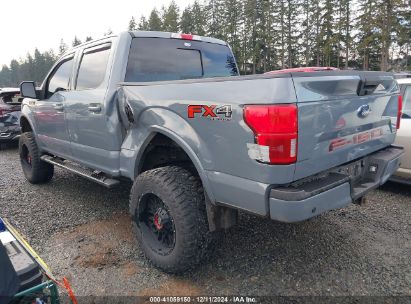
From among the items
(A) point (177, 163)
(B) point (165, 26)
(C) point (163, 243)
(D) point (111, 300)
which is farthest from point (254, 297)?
(B) point (165, 26)

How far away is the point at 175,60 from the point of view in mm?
3748

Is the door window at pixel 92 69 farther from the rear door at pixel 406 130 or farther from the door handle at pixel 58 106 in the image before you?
the rear door at pixel 406 130

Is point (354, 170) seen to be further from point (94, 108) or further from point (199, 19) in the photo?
point (199, 19)

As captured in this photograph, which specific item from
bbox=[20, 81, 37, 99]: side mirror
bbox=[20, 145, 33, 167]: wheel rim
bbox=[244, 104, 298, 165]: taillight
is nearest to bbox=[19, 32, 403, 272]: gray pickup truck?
bbox=[244, 104, 298, 165]: taillight

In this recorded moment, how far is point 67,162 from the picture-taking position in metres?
4.48

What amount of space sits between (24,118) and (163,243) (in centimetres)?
390

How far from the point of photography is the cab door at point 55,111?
423 cm

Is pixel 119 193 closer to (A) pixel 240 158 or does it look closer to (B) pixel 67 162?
(B) pixel 67 162

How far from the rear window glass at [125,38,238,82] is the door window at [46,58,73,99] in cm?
130

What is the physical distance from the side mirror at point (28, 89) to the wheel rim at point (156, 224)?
2836 millimetres

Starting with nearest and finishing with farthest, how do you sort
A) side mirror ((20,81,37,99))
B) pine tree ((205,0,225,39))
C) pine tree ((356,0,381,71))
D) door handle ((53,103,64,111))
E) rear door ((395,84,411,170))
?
1. door handle ((53,103,64,111))
2. rear door ((395,84,411,170))
3. side mirror ((20,81,37,99))
4. pine tree ((356,0,381,71))
5. pine tree ((205,0,225,39))

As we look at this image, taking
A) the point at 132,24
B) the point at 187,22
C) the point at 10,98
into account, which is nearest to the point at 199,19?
the point at 187,22

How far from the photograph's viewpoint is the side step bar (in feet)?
11.4

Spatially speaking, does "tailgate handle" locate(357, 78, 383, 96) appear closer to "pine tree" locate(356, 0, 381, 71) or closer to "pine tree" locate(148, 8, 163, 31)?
"pine tree" locate(356, 0, 381, 71)
